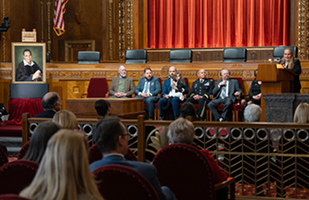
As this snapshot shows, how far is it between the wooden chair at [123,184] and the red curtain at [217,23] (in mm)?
9039

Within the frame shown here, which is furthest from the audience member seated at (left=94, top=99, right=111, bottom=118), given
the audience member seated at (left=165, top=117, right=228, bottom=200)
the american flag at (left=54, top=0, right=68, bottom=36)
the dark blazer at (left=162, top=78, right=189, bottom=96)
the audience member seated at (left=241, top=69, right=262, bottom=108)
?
the american flag at (left=54, top=0, right=68, bottom=36)

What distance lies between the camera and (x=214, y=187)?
7.69 ft

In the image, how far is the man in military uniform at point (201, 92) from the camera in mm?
6875

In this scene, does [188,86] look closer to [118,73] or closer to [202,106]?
[202,106]

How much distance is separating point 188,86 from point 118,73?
4.65ft

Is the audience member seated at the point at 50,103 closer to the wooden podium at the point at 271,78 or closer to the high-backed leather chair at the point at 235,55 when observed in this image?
the wooden podium at the point at 271,78

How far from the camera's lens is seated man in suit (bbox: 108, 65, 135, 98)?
7.50 meters

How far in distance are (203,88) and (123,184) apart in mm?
5623

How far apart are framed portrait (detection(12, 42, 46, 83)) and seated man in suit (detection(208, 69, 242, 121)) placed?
3.14 metres

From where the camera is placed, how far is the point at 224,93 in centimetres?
693

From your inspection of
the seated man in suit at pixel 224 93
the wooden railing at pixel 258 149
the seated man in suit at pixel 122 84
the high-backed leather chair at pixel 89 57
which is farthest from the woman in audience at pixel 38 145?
the high-backed leather chair at pixel 89 57

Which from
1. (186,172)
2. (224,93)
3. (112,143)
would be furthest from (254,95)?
(112,143)

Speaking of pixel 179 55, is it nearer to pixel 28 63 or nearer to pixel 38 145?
pixel 28 63

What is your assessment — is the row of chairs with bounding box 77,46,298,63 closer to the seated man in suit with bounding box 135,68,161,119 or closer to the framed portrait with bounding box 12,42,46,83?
the seated man in suit with bounding box 135,68,161,119
